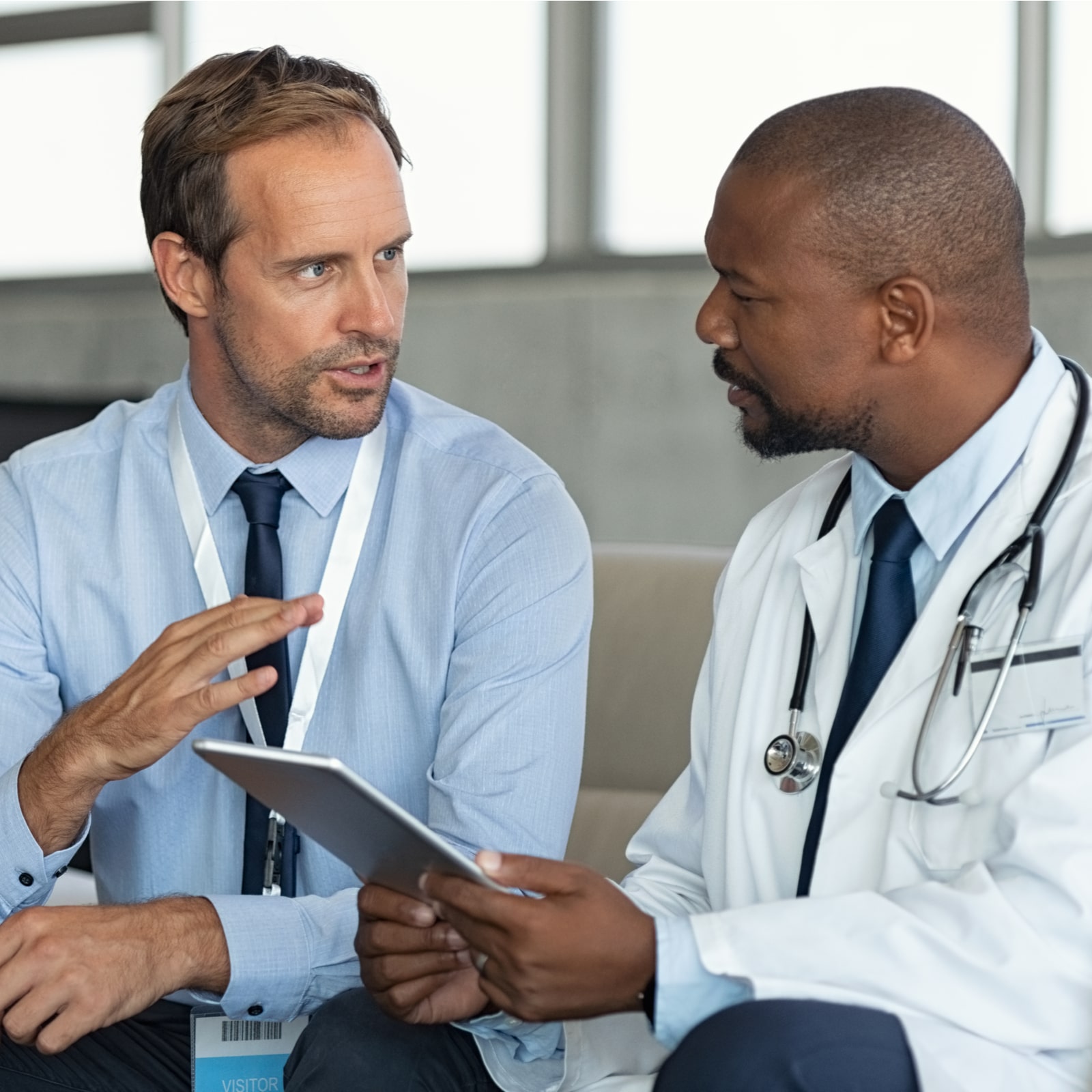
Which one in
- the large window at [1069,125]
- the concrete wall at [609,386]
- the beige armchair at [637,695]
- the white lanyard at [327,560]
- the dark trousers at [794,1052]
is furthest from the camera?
the concrete wall at [609,386]

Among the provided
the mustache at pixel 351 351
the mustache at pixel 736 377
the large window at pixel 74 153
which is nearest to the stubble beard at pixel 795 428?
the mustache at pixel 736 377

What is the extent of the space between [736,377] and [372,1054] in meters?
0.81

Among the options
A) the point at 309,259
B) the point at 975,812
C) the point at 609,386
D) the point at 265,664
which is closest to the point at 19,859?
the point at 265,664

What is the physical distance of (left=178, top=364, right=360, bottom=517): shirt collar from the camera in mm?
2045

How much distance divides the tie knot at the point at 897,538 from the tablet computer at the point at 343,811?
1.88ft

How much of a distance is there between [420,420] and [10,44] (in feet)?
12.7

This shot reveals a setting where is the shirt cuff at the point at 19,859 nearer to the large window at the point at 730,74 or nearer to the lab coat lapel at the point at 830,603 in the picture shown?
the lab coat lapel at the point at 830,603

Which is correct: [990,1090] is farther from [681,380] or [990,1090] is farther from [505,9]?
[505,9]

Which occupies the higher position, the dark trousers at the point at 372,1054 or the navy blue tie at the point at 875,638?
the navy blue tie at the point at 875,638

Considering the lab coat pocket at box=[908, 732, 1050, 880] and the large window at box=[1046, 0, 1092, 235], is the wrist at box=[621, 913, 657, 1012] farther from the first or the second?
the large window at box=[1046, 0, 1092, 235]

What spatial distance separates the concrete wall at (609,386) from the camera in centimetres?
436

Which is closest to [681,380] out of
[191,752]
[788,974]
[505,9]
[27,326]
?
[505,9]

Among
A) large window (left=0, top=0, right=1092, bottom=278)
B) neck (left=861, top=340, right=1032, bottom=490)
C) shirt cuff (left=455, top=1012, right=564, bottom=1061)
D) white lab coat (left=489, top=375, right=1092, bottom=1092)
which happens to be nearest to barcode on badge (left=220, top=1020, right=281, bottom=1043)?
shirt cuff (left=455, top=1012, right=564, bottom=1061)

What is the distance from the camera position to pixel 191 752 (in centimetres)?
196
